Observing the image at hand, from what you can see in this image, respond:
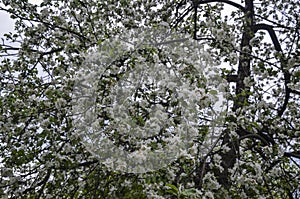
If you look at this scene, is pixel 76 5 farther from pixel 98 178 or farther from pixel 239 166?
pixel 239 166

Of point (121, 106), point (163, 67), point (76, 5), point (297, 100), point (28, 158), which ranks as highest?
point (76, 5)

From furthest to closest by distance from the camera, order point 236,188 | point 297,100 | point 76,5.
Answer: point 297,100 → point 76,5 → point 236,188

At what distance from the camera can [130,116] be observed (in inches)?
128

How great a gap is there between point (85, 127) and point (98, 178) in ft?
2.53

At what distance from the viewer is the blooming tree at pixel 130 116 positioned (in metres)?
3.30

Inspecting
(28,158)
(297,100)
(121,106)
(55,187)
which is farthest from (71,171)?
(297,100)

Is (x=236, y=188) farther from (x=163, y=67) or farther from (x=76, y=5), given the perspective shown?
(x=76, y=5)

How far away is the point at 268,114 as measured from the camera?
4.06 m

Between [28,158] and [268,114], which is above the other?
[268,114]

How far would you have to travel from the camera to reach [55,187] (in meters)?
3.82

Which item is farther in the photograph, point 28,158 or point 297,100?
point 297,100

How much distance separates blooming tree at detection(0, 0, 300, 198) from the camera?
330 centimetres

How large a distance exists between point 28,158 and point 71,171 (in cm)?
52

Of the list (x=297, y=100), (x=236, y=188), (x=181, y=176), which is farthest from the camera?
(x=297, y=100)
